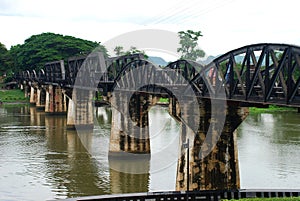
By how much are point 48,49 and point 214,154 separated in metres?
81.0

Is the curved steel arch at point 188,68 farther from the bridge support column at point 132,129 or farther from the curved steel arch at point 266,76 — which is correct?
the bridge support column at point 132,129

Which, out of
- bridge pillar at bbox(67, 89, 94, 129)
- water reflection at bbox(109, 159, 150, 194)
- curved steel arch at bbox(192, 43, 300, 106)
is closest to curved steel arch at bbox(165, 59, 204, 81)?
curved steel arch at bbox(192, 43, 300, 106)

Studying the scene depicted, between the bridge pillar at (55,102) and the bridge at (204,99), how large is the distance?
97.0ft

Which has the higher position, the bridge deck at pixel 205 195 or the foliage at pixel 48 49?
the foliage at pixel 48 49

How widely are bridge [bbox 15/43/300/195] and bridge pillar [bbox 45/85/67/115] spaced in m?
29.6

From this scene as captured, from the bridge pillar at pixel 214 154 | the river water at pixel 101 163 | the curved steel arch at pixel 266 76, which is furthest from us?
the river water at pixel 101 163

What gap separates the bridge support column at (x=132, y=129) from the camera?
3778cm

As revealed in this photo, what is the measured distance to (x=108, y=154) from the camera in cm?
3850

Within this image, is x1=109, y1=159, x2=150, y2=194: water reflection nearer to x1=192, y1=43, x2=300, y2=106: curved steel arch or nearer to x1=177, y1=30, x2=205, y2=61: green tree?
x1=192, y1=43, x2=300, y2=106: curved steel arch

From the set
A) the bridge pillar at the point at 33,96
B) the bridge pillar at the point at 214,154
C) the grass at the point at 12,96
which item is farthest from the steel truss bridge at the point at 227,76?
the grass at the point at 12,96

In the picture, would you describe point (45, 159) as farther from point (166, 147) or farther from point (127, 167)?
point (166, 147)

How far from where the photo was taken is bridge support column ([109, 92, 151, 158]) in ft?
124

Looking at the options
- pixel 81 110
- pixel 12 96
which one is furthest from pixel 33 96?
pixel 81 110

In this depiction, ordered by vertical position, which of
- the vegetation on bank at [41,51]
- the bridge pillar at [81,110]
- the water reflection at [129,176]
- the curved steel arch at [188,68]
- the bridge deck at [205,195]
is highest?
the vegetation on bank at [41,51]
